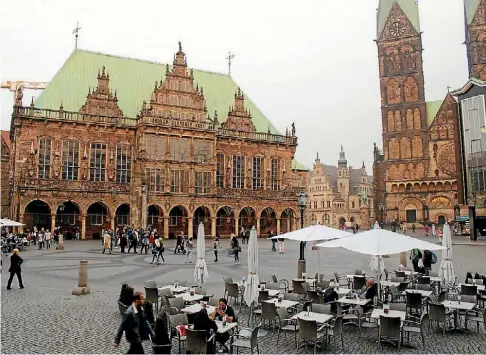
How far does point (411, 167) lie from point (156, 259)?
165 feet

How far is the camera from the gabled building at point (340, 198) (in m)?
92.1

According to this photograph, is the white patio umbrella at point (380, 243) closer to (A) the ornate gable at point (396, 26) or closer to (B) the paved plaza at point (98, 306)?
(B) the paved plaza at point (98, 306)

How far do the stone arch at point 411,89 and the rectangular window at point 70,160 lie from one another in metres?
48.0

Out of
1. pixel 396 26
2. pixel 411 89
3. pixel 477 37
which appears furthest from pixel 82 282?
pixel 477 37

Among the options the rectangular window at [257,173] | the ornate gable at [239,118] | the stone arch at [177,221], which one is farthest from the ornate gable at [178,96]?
the stone arch at [177,221]

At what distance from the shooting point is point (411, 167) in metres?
63.3

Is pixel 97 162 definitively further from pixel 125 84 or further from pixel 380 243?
pixel 380 243

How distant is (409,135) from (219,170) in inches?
1280

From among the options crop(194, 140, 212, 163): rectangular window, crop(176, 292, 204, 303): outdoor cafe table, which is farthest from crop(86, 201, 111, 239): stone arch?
crop(176, 292, 204, 303): outdoor cafe table

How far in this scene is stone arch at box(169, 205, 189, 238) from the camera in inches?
1757

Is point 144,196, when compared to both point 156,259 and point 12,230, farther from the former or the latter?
point 156,259

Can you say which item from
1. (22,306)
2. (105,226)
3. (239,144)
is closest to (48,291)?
(22,306)

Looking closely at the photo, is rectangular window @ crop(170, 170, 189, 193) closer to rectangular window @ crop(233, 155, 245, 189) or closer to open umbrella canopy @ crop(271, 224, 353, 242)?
rectangular window @ crop(233, 155, 245, 189)

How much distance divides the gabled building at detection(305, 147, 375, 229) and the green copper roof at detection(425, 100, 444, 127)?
1218 inches
